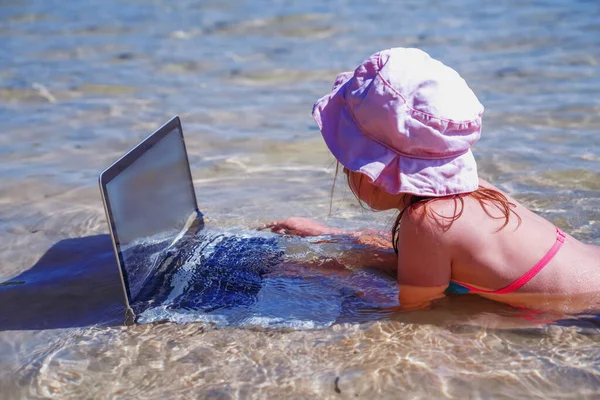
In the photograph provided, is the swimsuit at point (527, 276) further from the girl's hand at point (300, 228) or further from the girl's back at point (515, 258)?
the girl's hand at point (300, 228)

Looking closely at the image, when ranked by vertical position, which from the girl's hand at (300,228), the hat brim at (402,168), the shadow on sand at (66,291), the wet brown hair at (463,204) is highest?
the hat brim at (402,168)

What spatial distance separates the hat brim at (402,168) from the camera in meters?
2.44

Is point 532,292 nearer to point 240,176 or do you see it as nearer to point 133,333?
point 133,333

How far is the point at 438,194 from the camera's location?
2457mm

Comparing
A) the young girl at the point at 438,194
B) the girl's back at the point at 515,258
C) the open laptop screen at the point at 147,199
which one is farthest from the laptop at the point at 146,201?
the girl's back at the point at 515,258

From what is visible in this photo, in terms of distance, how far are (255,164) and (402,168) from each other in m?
2.11

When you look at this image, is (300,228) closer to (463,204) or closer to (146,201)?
(146,201)

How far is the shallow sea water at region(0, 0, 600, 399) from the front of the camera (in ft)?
7.81

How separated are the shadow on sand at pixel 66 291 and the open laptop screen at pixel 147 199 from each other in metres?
0.27

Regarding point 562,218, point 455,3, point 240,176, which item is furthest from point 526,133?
point 455,3

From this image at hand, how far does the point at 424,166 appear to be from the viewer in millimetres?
2461

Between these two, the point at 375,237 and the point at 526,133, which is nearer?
the point at 375,237

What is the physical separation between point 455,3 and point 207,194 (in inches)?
211

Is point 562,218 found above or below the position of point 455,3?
below
